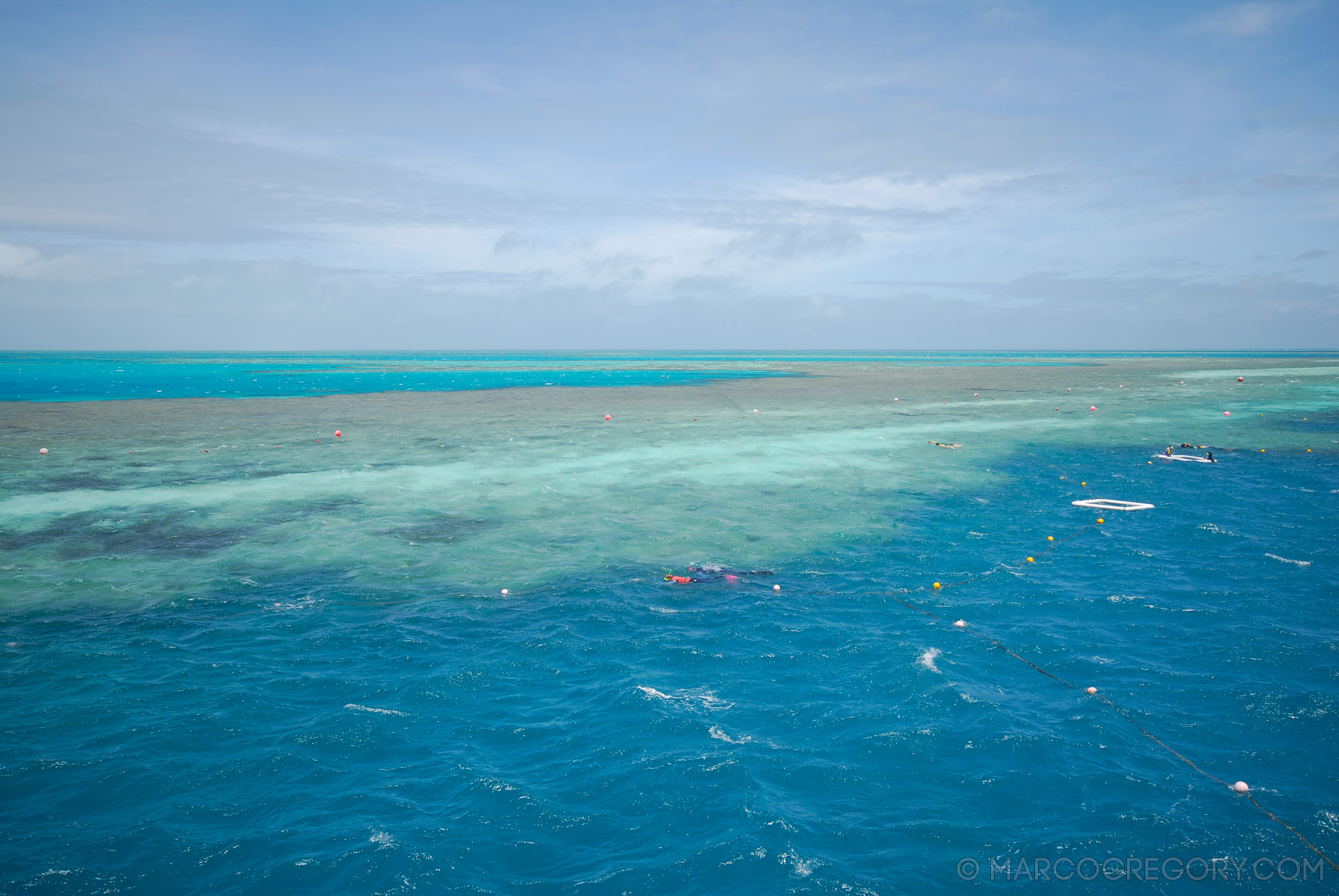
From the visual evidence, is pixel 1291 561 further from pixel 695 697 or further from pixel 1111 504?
pixel 695 697

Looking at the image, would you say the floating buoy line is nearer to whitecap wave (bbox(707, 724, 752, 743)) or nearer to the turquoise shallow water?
the turquoise shallow water

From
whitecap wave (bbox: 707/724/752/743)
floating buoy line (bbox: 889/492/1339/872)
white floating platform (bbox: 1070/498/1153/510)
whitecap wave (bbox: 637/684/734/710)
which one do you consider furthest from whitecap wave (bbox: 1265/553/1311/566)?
whitecap wave (bbox: 707/724/752/743)

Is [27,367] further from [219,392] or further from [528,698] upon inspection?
[528,698]

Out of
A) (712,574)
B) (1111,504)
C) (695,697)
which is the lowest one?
(695,697)

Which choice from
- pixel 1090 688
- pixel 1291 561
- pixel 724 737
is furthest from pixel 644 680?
pixel 1291 561

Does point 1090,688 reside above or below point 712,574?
below

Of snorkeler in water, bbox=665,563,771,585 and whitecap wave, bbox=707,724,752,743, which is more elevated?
snorkeler in water, bbox=665,563,771,585

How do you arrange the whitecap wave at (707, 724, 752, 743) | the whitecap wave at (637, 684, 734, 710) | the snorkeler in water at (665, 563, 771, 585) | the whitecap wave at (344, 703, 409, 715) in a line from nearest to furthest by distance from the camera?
the whitecap wave at (707, 724, 752, 743) → the whitecap wave at (344, 703, 409, 715) → the whitecap wave at (637, 684, 734, 710) → the snorkeler in water at (665, 563, 771, 585)
